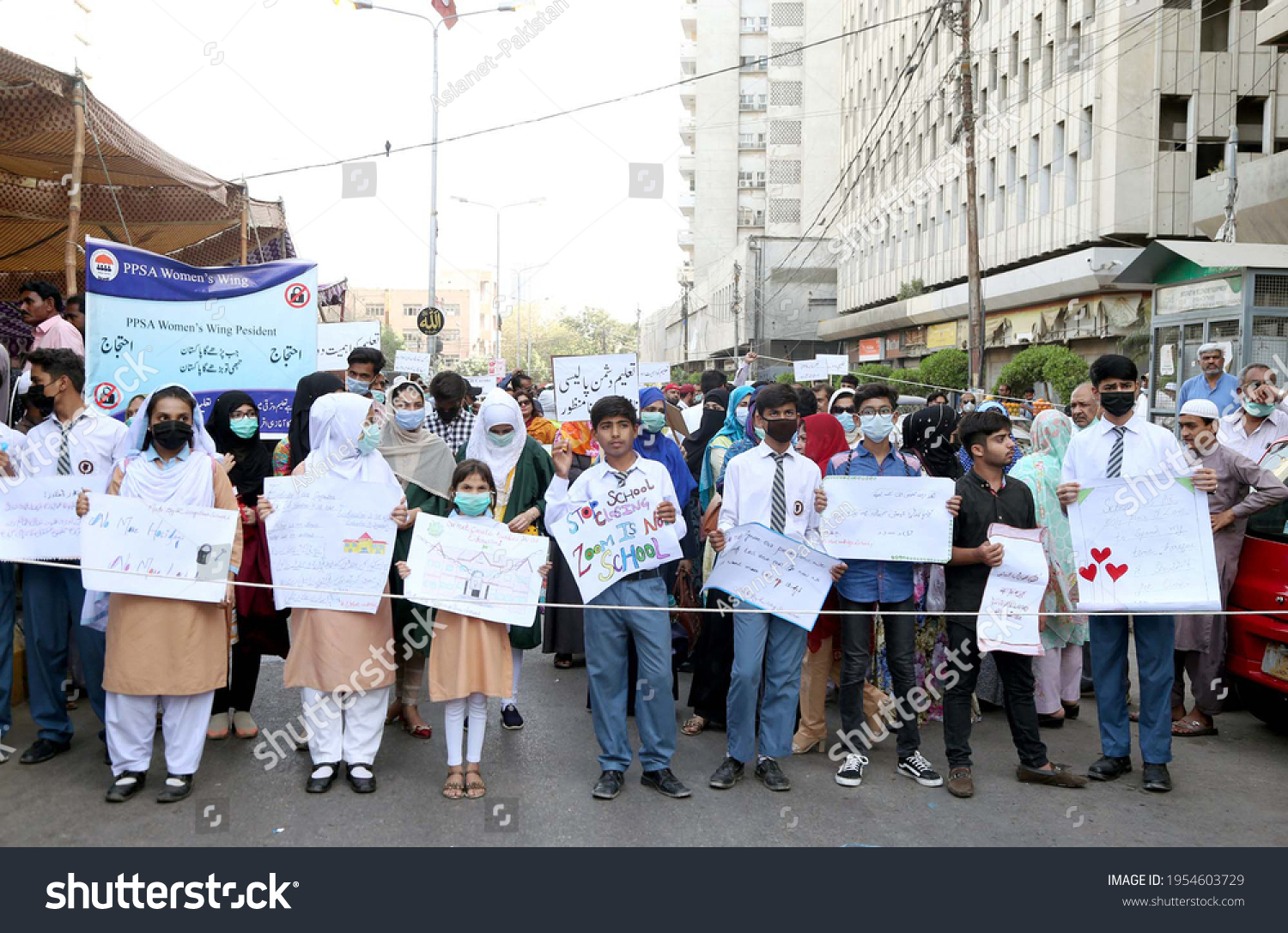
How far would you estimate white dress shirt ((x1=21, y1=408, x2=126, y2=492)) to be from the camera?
5.82 m

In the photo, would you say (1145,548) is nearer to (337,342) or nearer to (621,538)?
(621,538)

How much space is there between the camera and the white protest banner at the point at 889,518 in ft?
18.4

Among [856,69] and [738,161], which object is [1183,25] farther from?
[738,161]

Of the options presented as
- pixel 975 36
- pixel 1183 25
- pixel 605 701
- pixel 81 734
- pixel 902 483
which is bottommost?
pixel 81 734

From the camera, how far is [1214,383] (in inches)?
415

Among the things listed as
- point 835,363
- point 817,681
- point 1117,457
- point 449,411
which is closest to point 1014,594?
point 1117,457

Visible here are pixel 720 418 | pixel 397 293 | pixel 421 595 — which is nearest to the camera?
pixel 421 595

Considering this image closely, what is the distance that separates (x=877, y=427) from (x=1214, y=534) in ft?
7.46

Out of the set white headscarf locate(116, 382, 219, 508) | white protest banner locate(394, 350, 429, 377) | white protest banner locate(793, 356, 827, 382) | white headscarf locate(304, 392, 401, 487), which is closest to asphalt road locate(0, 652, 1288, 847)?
white headscarf locate(116, 382, 219, 508)

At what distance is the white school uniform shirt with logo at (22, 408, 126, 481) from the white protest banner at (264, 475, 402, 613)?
105cm

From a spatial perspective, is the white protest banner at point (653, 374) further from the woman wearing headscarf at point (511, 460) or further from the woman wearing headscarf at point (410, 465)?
the woman wearing headscarf at point (410, 465)

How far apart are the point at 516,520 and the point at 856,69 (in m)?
57.3

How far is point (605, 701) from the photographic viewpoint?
5.57 meters
